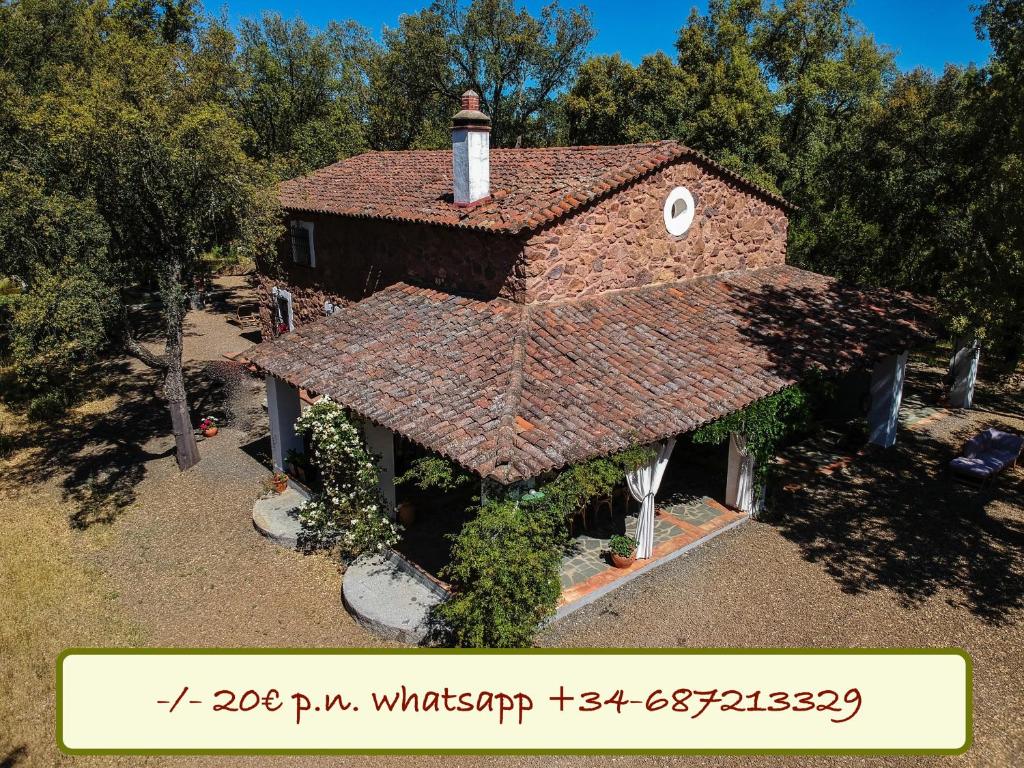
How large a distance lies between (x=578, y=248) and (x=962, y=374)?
1291 centimetres

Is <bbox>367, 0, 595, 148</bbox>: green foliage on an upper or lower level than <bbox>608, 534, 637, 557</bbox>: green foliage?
upper

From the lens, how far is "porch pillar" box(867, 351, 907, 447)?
1523 centimetres

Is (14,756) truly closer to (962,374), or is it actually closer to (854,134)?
(962,374)

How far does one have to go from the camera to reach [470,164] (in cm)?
1338

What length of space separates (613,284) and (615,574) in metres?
5.93

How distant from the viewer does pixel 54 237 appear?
12.3 m

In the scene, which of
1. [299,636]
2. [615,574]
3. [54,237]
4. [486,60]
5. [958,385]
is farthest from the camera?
[486,60]

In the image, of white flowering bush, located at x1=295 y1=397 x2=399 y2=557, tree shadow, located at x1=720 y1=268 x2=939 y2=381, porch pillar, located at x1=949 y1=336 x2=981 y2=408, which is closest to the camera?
white flowering bush, located at x1=295 y1=397 x2=399 y2=557

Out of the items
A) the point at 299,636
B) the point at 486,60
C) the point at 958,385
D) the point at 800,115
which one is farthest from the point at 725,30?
the point at 299,636

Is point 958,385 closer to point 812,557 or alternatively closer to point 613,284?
point 812,557

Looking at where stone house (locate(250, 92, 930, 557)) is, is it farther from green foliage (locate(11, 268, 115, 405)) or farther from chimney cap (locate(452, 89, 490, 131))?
green foliage (locate(11, 268, 115, 405))

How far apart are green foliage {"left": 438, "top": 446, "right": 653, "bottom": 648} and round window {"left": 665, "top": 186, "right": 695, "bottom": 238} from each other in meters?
7.21

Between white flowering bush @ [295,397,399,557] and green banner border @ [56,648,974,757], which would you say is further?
white flowering bush @ [295,397,399,557]

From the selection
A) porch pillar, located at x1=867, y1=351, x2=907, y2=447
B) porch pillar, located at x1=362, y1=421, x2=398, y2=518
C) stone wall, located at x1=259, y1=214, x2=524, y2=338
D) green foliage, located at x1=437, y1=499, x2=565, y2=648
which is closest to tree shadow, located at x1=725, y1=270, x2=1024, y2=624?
porch pillar, located at x1=867, y1=351, x2=907, y2=447
